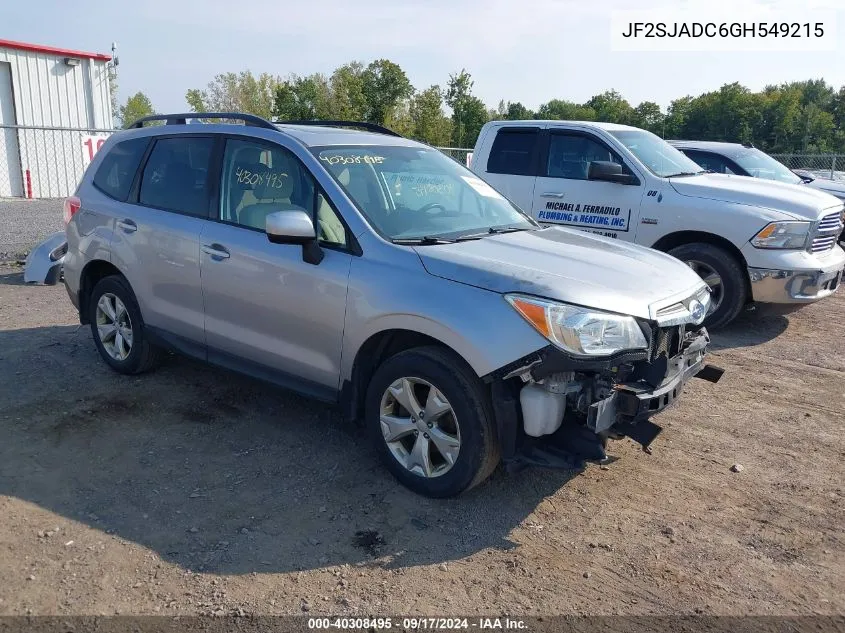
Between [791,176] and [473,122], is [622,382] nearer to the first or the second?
[791,176]

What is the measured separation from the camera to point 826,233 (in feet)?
23.4

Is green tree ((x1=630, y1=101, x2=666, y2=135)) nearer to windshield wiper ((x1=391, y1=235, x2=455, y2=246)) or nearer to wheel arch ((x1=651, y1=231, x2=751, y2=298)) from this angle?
wheel arch ((x1=651, y1=231, x2=751, y2=298))

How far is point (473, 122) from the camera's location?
130 ft

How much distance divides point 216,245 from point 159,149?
121cm

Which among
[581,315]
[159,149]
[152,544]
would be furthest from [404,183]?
[152,544]

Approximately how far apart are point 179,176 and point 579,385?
3200mm

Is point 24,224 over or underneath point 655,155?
underneath

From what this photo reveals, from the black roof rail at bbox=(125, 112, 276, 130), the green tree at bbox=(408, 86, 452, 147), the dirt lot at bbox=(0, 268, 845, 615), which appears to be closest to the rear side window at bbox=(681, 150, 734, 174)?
the dirt lot at bbox=(0, 268, 845, 615)

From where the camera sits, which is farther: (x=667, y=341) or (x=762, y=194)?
(x=762, y=194)

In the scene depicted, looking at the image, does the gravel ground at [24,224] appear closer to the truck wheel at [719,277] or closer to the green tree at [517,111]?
the truck wheel at [719,277]

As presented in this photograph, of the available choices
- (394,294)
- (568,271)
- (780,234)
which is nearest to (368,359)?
(394,294)

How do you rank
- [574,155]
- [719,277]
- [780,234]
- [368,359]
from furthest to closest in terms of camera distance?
[574,155]
[719,277]
[780,234]
[368,359]

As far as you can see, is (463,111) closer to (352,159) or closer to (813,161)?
(813,161)

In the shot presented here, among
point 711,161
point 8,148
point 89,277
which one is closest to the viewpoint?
point 89,277
